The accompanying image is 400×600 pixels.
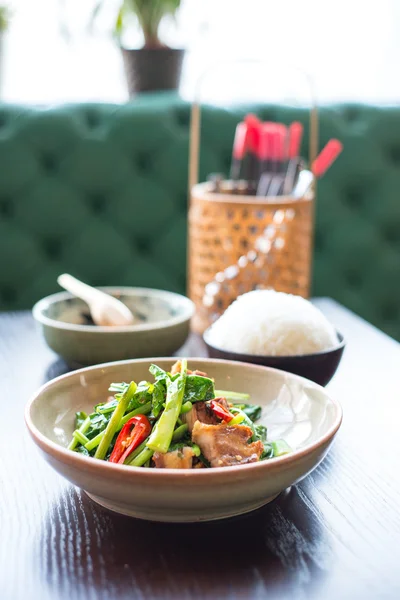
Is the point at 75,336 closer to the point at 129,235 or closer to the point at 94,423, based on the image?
the point at 94,423

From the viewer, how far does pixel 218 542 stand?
27.0 inches

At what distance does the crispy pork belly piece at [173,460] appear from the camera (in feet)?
2.34

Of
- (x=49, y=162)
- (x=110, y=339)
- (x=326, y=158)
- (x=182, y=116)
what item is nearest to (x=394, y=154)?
(x=182, y=116)

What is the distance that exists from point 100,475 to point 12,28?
90.7 inches

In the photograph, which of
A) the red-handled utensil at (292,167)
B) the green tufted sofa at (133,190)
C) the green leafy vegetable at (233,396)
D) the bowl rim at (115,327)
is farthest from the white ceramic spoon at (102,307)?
the green tufted sofa at (133,190)

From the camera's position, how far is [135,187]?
2.21 m

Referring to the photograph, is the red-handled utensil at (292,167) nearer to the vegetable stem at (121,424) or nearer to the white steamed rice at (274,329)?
the white steamed rice at (274,329)

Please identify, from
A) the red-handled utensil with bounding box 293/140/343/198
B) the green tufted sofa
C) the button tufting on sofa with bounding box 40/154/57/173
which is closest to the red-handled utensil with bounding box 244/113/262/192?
the red-handled utensil with bounding box 293/140/343/198

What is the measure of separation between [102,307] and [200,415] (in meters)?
0.56

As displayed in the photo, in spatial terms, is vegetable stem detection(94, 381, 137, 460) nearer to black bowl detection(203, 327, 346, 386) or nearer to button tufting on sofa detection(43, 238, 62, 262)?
black bowl detection(203, 327, 346, 386)

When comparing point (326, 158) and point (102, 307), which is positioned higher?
point (326, 158)

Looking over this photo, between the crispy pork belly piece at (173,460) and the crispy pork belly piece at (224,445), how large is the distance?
0.02 metres

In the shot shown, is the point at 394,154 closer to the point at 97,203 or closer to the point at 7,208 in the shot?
the point at 97,203

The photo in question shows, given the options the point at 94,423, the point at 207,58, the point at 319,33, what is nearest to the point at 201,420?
the point at 94,423
